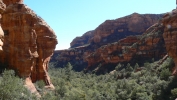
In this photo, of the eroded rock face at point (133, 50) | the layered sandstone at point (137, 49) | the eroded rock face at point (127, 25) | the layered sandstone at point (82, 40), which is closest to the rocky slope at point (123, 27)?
the eroded rock face at point (127, 25)

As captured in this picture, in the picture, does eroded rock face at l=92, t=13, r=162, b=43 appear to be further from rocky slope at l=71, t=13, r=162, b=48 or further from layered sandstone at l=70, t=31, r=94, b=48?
layered sandstone at l=70, t=31, r=94, b=48

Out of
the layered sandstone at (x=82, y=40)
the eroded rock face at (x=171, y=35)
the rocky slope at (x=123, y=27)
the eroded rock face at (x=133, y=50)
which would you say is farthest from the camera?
the layered sandstone at (x=82, y=40)

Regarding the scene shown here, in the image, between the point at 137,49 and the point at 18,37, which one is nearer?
the point at 18,37

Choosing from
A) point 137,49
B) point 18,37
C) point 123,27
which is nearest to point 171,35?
point 18,37

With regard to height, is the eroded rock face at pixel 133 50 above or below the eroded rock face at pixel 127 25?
below

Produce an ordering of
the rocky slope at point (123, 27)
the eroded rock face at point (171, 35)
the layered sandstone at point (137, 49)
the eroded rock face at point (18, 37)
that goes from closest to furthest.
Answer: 1. the eroded rock face at point (18, 37)
2. the eroded rock face at point (171, 35)
3. the layered sandstone at point (137, 49)
4. the rocky slope at point (123, 27)

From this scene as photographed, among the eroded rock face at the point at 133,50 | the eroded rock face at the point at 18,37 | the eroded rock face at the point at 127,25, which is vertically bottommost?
the eroded rock face at the point at 133,50

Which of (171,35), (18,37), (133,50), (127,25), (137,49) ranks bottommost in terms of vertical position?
(133,50)

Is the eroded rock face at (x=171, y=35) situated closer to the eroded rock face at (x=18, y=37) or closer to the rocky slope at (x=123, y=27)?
the eroded rock face at (x=18, y=37)

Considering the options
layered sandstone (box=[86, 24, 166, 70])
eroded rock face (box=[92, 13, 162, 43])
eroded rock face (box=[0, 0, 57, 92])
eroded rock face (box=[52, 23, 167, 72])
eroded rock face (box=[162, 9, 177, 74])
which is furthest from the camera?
eroded rock face (box=[92, 13, 162, 43])

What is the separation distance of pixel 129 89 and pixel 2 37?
21.5m

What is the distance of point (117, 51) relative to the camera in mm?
80750

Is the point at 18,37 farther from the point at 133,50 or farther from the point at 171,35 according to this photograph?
the point at 133,50

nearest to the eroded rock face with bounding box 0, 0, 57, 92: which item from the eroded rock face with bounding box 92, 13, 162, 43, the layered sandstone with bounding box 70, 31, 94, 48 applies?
the eroded rock face with bounding box 92, 13, 162, 43
